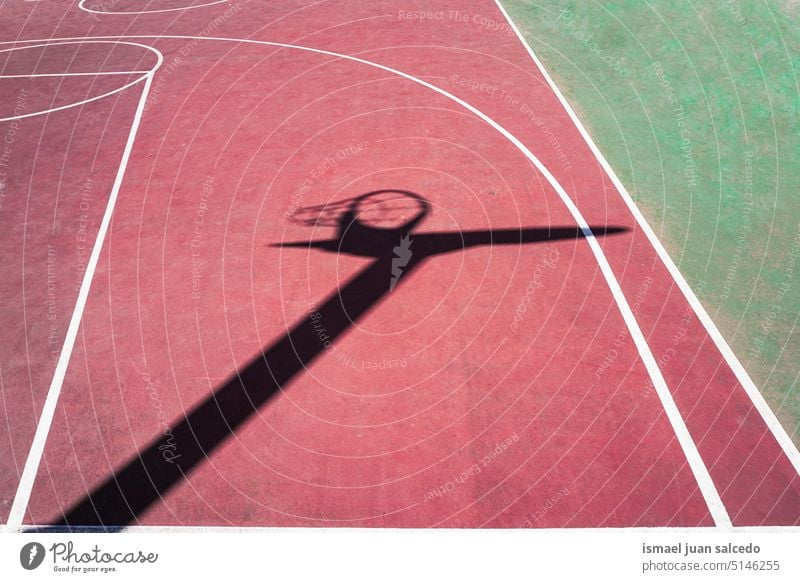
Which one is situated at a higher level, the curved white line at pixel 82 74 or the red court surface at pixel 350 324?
the curved white line at pixel 82 74

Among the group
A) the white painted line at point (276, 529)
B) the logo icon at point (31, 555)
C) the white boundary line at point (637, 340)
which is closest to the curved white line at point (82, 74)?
the white boundary line at point (637, 340)

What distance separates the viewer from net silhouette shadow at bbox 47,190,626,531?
811cm

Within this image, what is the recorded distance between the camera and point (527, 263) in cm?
1140

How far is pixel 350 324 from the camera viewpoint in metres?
10.4

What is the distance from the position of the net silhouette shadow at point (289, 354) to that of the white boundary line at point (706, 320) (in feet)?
2.57

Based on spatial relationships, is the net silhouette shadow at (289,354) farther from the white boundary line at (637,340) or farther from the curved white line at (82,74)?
the curved white line at (82,74)

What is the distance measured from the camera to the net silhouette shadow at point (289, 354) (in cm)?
811

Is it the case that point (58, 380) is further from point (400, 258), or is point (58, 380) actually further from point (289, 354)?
point (400, 258)

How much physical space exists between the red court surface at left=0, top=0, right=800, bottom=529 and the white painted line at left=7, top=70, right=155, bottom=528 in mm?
47

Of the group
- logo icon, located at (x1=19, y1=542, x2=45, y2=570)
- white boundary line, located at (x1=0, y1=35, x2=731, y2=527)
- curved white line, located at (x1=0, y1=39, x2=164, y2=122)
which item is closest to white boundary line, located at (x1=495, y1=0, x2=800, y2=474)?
white boundary line, located at (x1=0, y1=35, x2=731, y2=527)

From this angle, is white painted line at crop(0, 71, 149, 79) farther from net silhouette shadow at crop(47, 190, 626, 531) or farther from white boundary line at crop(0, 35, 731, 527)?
net silhouette shadow at crop(47, 190, 626, 531)

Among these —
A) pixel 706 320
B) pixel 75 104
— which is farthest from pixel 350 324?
pixel 75 104

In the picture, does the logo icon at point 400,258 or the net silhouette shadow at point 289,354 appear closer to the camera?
the net silhouette shadow at point 289,354

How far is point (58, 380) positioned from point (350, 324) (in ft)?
14.1
